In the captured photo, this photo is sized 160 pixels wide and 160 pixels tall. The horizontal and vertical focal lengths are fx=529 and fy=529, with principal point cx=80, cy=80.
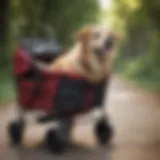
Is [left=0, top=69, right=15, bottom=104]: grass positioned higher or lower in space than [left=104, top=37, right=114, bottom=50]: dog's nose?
lower

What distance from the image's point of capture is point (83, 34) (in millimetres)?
1372

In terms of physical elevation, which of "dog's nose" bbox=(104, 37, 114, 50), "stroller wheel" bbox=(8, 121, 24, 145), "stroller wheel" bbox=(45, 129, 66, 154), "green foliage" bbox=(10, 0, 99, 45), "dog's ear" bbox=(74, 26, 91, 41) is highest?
"green foliage" bbox=(10, 0, 99, 45)

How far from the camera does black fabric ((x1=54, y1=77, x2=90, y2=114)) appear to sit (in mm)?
1368

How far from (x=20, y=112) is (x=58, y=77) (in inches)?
5.4

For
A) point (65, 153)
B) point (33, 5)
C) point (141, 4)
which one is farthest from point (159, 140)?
point (33, 5)

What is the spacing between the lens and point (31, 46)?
1373 mm

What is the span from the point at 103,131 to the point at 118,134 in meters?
0.04

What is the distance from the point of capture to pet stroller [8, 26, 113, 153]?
1.37m

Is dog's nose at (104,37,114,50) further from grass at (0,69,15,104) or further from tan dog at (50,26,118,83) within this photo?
grass at (0,69,15,104)

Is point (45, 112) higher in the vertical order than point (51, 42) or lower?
lower

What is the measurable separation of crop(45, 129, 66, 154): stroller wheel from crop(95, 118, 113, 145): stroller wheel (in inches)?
3.6

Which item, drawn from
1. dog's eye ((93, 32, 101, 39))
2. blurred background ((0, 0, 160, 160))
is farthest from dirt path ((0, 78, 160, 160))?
dog's eye ((93, 32, 101, 39))

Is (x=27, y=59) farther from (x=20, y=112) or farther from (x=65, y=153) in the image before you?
(x=65, y=153)

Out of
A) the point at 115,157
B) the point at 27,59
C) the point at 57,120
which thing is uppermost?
the point at 27,59
